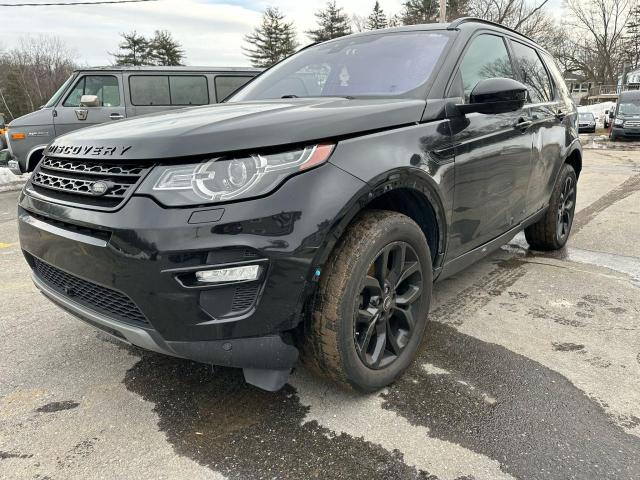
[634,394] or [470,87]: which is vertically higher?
[470,87]

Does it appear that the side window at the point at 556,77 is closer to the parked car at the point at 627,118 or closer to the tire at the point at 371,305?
the tire at the point at 371,305

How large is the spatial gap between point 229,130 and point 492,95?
1465mm

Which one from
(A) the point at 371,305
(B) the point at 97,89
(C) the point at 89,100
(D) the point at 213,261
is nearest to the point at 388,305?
(A) the point at 371,305

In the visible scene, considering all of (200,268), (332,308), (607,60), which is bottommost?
(332,308)

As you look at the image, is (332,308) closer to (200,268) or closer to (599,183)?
(200,268)

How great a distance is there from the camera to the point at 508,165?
3109mm

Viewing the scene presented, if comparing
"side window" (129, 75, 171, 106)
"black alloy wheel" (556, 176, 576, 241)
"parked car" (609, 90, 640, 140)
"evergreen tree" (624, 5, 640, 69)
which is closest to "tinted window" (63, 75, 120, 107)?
"side window" (129, 75, 171, 106)

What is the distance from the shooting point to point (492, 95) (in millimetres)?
2543

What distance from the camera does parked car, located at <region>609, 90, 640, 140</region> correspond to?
2080 cm

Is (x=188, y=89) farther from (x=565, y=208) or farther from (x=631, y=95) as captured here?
(x=631, y=95)

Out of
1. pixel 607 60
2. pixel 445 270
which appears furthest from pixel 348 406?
pixel 607 60

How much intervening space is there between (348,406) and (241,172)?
1.16 meters

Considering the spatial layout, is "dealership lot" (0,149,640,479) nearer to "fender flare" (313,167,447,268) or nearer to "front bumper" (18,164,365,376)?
"front bumper" (18,164,365,376)

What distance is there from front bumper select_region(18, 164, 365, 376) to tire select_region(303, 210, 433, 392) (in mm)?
136
